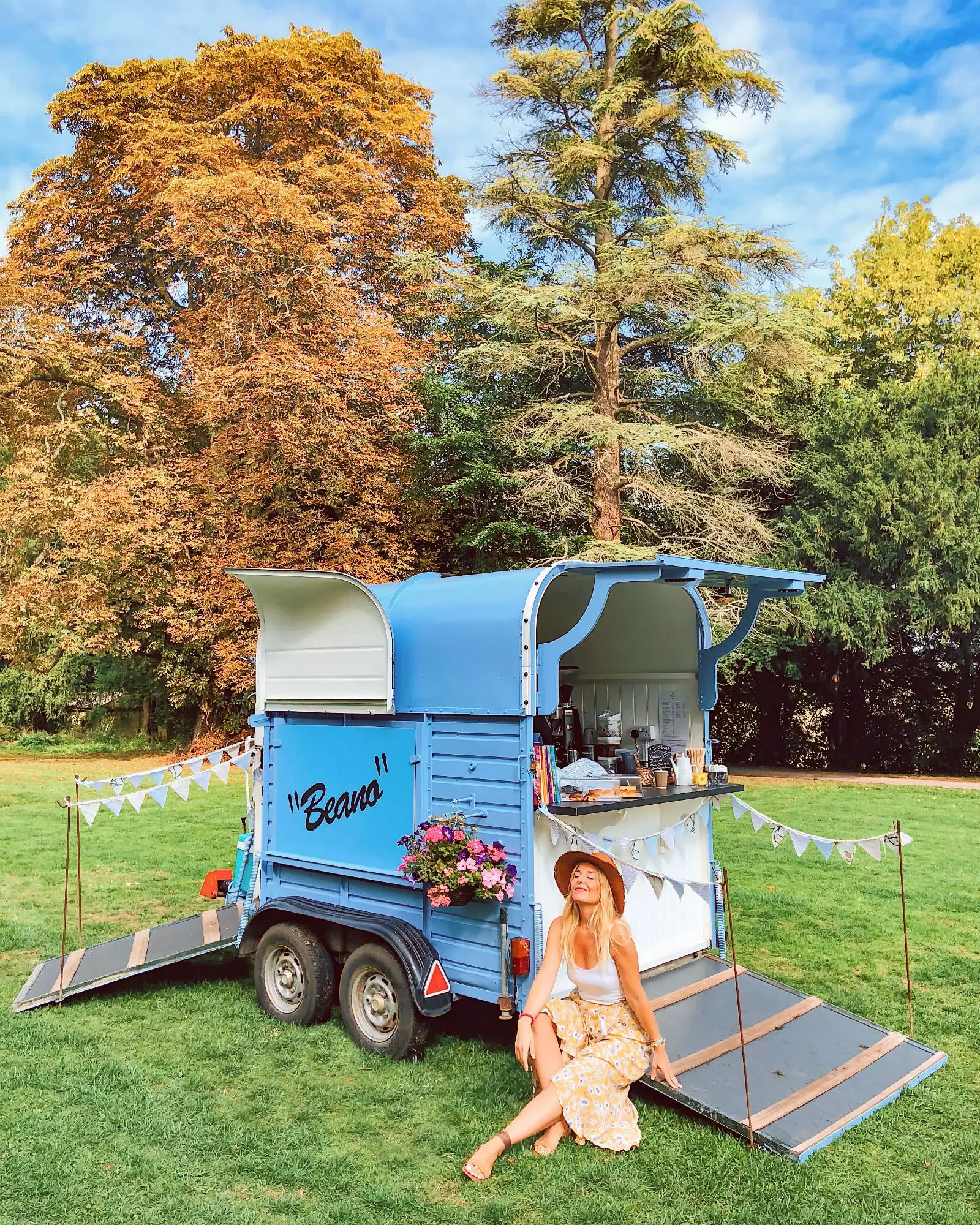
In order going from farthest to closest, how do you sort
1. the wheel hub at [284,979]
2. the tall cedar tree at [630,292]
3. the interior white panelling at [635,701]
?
the tall cedar tree at [630,292], the interior white panelling at [635,701], the wheel hub at [284,979]

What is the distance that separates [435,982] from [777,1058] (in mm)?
1791

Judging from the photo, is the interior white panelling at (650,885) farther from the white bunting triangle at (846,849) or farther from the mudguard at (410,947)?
Answer: the white bunting triangle at (846,849)

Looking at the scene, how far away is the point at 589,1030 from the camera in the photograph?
4.63 m

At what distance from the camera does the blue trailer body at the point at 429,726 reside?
5.14 m

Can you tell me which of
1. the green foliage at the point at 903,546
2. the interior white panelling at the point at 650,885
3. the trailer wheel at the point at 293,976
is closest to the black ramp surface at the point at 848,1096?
the interior white panelling at the point at 650,885

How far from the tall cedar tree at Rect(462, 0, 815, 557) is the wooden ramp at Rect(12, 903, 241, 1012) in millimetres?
9854

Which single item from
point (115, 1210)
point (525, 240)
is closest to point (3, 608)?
point (525, 240)

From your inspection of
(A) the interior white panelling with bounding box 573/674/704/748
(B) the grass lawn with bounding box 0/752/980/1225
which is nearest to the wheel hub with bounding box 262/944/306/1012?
(B) the grass lawn with bounding box 0/752/980/1225

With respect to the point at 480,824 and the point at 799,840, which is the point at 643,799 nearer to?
the point at 480,824

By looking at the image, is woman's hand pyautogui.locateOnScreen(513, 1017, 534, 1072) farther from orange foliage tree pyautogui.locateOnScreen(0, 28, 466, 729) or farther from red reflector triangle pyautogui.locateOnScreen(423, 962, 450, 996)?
orange foliage tree pyautogui.locateOnScreen(0, 28, 466, 729)

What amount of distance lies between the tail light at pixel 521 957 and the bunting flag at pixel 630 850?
21.6 inches

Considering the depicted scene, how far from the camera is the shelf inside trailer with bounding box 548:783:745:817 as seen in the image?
16.5 feet

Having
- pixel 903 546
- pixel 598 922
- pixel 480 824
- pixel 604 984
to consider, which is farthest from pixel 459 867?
pixel 903 546

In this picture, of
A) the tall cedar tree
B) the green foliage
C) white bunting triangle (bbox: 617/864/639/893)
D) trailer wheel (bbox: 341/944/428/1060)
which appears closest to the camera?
trailer wheel (bbox: 341/944/428/1060)
